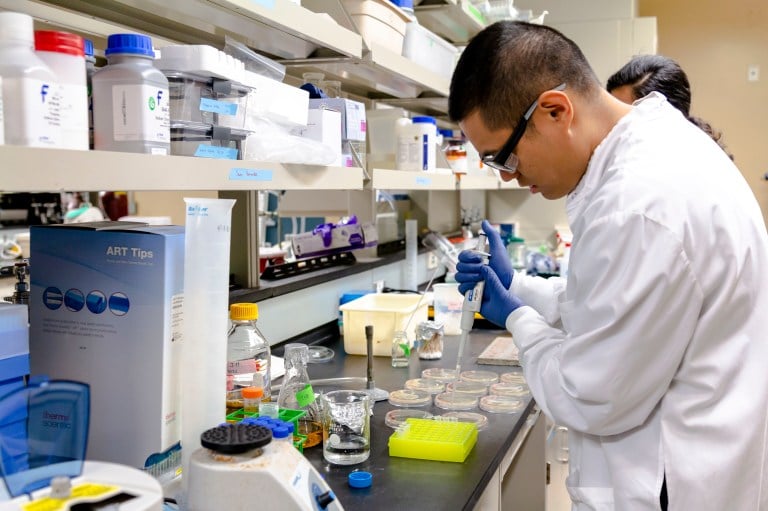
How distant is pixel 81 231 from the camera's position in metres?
1.22

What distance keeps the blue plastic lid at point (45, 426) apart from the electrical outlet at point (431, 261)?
8.96ft

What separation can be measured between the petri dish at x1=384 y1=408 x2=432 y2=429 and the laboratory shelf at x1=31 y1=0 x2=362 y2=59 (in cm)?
87

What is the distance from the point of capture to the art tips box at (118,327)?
3.88ft

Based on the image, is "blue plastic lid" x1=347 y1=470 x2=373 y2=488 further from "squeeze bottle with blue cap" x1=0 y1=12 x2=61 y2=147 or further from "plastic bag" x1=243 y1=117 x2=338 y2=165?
"squeeze bottle with blue cap" x1=0 y1=12 x2=61 y2=147

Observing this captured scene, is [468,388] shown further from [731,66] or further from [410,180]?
[731,66]

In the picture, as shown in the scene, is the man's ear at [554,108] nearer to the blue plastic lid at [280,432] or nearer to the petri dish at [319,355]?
the blue plastic lid at [280,432]

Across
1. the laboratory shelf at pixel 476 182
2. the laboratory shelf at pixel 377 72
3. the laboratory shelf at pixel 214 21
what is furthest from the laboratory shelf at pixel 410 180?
the laboratory shelf at pixel 214 21

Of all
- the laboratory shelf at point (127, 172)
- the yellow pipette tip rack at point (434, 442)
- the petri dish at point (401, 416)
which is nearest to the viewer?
the laboratory shelf at point (127, 172)

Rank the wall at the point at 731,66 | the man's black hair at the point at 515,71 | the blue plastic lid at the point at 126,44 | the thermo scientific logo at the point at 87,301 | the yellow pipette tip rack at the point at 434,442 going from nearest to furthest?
the blue plastic lid at the point at 126,44
the thermo scientific logo at the point at 87,301
the man's black hair at the point at 515,71
the yellow pipette tip rack at the point at 434,442
the wall at the point at 731,66

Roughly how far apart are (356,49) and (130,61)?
0.76 m

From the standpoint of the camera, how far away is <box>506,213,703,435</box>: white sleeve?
1.10 m

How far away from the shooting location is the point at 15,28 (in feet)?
2.99

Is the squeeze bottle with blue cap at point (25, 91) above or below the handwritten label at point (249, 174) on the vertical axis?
above

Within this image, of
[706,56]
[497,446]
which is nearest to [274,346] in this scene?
[497,446]
